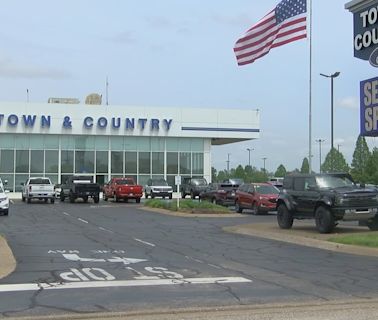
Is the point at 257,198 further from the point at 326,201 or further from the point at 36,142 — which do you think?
the point at 36,142

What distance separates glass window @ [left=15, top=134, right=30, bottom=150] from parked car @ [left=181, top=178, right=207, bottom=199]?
1535cm

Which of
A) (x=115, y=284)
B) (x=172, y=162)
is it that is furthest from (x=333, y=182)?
(x=172, y=162)

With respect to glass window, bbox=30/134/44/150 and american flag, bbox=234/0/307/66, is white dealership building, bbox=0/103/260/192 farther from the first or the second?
american flag, bbox=234/0/307/66

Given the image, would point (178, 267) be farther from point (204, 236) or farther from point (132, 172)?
point (132, 172)

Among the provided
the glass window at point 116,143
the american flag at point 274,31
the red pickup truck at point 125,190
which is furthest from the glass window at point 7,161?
the american flag at point 274,31

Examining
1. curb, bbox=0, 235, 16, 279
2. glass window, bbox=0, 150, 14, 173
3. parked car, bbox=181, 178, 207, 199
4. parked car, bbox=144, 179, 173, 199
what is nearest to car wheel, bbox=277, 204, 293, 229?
curb, bbox=0, 235, 16, 279

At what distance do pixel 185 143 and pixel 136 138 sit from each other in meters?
4.98

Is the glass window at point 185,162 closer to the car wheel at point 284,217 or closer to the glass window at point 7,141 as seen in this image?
the glass window at point 7,141

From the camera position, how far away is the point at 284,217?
20.5 m

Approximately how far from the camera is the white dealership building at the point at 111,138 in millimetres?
55531

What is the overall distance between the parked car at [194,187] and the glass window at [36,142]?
1426cm

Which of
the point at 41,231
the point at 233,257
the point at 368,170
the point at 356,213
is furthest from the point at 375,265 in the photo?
the point at 368,170

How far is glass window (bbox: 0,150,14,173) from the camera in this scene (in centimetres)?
5518

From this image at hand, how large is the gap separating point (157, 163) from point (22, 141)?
42.7ft
